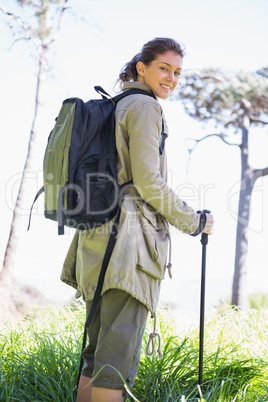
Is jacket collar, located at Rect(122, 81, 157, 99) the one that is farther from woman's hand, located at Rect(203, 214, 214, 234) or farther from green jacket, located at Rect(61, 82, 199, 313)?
woman's hand, located at Rect(203, 214, 214, 234)

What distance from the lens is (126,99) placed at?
5.52 feet

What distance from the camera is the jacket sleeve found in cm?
157

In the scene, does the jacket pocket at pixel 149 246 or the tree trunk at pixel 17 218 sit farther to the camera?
the tree trunk at pixel 17 218

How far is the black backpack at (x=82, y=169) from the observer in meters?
1.56

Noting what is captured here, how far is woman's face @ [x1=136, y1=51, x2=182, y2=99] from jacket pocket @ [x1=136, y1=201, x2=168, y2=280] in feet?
1.77

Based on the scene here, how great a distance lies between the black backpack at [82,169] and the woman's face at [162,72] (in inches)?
10.5

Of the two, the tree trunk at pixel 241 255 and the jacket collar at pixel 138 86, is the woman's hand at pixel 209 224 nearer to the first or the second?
the jacket collar at pixel 138 86

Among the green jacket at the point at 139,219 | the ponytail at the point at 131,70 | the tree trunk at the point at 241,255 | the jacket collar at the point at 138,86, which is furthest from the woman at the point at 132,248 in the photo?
the tree trunk at the point at 241,255

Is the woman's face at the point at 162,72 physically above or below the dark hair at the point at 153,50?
below

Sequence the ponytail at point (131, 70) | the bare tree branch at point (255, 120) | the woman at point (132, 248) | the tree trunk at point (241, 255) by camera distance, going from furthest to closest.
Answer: the bare tree branch at point (255, 120), the tree trunk at point (241, 255), the ponytail at point (131, 70), the woman at point (132, 248)

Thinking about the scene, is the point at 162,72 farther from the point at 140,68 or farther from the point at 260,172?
the point at 260,172

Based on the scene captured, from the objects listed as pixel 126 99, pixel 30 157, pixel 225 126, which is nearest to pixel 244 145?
pixel 225 126

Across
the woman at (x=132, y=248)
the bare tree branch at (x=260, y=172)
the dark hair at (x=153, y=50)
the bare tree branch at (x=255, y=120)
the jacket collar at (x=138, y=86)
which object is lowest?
the woman at (x=132, y=248)

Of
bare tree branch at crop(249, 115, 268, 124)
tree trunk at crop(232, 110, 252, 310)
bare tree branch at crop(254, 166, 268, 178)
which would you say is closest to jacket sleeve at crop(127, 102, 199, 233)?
tree trunk at crop(232, 110, 252, 310)
